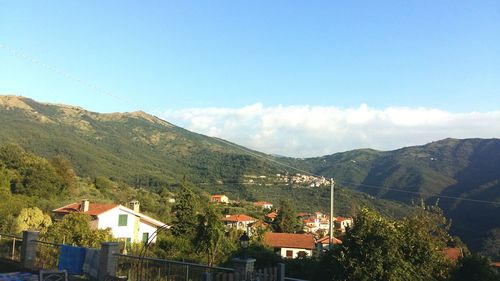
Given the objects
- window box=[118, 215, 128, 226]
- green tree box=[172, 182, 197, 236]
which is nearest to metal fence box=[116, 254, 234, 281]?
green tree box=[172, 182, 197, 236]

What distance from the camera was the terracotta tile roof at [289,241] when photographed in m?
61.7

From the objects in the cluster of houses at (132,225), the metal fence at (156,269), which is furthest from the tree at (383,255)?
the cluster of houses at (132,225)

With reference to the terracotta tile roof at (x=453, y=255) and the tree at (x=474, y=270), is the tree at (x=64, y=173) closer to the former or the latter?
the terracotta tile roof at (x=453, y=255)

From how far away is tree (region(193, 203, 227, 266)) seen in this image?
38.2 meters

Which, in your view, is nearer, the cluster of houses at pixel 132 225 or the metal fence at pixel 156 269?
the metal fence at pixel 156 269

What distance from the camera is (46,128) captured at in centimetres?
13450

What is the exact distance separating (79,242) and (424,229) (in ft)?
69.5

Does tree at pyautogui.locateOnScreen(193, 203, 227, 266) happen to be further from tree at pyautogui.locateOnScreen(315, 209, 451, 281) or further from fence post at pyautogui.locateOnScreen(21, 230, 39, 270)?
fence post at pyautogui.locateOnScreen(21, 230, 39, 270)

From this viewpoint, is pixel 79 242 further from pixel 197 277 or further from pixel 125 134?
pixel 125 134

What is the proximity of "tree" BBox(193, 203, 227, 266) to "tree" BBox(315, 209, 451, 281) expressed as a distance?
52.7ft

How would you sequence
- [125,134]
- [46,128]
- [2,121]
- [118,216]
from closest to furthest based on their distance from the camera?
[118,216], [2,121], [46,128], [125,134]

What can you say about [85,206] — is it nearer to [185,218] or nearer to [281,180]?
[185,218]

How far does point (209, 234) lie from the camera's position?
1549 inches

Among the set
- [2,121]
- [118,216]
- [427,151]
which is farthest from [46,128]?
[427,151]
